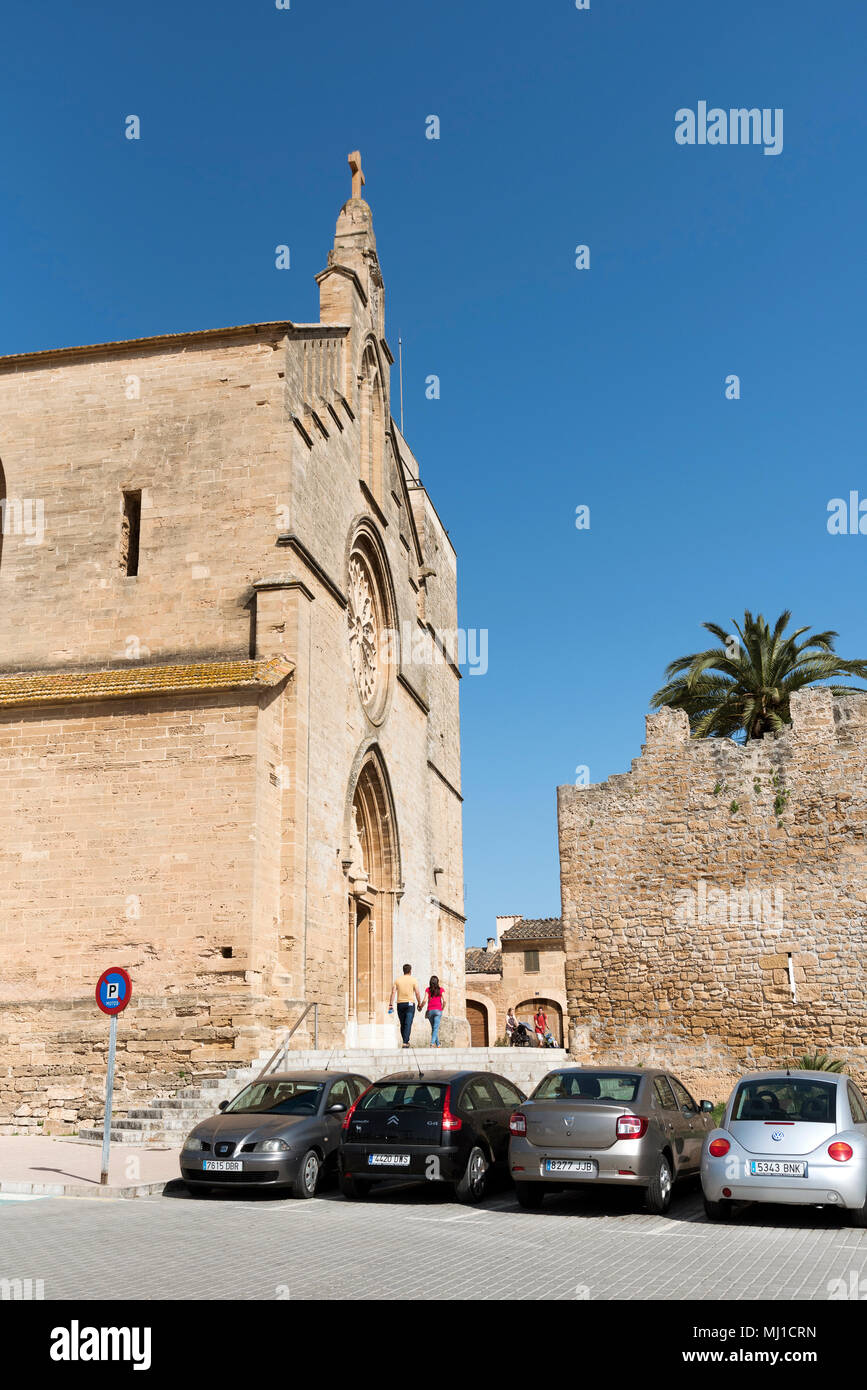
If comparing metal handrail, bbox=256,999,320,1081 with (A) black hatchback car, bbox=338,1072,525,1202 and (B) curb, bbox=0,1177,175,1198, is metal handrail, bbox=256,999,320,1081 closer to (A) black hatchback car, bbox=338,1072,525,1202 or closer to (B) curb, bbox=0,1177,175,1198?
(B) curb, bbox=0,1177,175,1198

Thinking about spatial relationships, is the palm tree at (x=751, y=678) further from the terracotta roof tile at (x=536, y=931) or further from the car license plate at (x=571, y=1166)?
the terracotta roof tile at (x=536, y=931)

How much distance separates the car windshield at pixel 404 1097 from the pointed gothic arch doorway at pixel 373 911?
40.9ft

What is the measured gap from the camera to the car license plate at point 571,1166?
Answer: 970 centimetres

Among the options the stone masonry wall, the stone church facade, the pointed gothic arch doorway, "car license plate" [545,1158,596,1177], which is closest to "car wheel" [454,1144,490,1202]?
"car license plate" [545,1158,596,1177]

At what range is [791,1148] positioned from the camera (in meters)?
9.14

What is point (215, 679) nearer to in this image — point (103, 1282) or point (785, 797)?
point (785, 797)

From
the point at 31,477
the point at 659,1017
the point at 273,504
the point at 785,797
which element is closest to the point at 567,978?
the point at 659,1017

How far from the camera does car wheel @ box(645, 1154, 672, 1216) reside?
991cm

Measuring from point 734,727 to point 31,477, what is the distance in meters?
15.1

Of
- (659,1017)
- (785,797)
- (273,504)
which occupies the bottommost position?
(659,1017)

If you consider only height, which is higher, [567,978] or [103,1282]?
[567,978]

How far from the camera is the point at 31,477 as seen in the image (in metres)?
21.6

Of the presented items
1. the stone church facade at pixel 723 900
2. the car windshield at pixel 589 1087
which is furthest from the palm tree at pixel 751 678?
the car windshield at pixel 589 1087

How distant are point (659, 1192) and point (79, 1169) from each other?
617 cm
